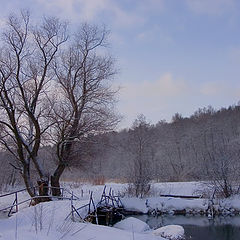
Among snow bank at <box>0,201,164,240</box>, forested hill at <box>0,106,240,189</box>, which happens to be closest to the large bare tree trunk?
forested hill at <box>0,106,240,189</box>

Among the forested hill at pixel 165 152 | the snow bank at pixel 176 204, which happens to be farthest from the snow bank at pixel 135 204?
the forested hill at pixel 165 152

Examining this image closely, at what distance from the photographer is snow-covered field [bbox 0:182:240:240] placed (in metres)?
10.4

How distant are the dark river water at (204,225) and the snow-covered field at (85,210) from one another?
7.41 ft

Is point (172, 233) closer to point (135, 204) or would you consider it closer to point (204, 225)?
point (204, 225)

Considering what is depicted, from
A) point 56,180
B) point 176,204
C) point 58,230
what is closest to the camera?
point 58,230

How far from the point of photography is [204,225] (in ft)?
73.7

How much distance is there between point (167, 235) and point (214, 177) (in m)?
16.6

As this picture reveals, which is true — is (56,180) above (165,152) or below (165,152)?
below

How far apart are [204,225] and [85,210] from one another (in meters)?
8.20

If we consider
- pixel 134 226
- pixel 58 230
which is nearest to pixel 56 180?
pixel 134 226

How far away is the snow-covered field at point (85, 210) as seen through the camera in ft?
34.2

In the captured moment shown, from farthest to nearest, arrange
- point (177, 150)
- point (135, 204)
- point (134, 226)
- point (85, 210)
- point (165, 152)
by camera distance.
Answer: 1. point (177, 150)
2. point (165, 152)
3. point (135, 204)
4. point (85, 210)
5. point (134, 226)

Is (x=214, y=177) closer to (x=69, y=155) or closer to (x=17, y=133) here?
(x=69, y=155)

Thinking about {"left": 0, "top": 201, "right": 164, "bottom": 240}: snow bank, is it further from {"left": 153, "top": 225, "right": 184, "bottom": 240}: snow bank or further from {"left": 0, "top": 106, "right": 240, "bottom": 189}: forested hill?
{"left": 0, "top": 106, "right": 240, "bottom": 189}: forested hill
